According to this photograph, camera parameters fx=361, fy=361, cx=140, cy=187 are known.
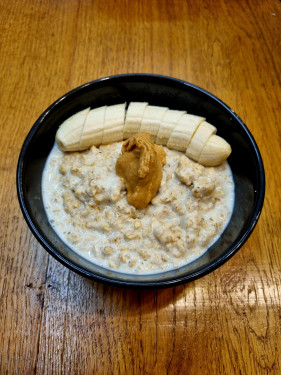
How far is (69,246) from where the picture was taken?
1454 mm

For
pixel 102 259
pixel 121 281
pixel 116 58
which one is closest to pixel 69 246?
pixel 102 259

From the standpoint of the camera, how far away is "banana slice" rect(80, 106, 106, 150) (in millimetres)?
1663

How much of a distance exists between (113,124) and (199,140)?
407 mm

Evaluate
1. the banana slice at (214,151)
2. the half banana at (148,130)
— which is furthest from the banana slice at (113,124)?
the banana slice at (214,151)

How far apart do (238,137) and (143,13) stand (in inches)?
52.2

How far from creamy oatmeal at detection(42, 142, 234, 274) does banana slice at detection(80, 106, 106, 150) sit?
0.08 meters

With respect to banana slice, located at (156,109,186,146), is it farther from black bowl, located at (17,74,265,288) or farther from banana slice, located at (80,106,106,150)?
banana slice, located at (80,106,106,150)

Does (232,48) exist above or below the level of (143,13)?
below

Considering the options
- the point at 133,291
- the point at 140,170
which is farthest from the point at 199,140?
the point at 133,291

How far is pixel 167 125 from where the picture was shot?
5.52ft

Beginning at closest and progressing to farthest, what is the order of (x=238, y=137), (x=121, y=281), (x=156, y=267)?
(x=121, y=281)
(x=156, y=267)
(x=238, y=137)

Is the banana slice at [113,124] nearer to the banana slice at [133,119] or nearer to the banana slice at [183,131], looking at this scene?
the banana slice at [133,119]

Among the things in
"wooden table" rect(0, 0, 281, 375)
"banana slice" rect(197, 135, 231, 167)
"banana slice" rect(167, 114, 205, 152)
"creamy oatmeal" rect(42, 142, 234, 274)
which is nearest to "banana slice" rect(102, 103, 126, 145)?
"creamy oatmeal" rect(42, 142, 234, 274)

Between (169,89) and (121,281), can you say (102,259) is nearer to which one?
(121,281)
